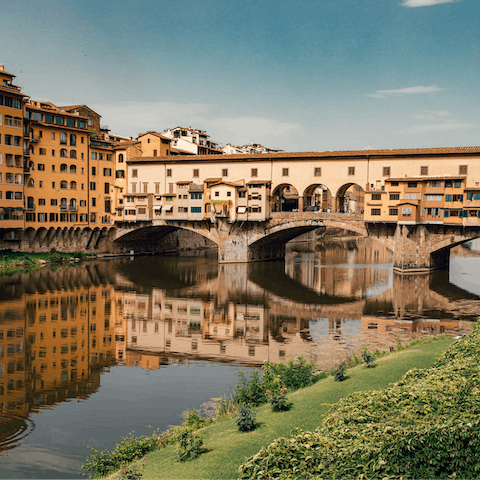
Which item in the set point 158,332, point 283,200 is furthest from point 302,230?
point 158,332

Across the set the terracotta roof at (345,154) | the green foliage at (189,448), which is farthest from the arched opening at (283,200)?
the green foliage at (189,448)

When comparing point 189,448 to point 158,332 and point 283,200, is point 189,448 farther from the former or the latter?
point 283,200

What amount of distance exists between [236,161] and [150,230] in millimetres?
16545

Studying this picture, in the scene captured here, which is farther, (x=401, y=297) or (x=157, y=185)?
(x=157, y=185)

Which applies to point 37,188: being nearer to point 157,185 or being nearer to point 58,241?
point 58,241

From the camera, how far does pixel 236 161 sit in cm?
5894

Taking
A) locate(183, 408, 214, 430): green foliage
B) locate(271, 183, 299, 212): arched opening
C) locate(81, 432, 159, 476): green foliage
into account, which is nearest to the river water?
locate(81, 432, 159, 476): green foliage

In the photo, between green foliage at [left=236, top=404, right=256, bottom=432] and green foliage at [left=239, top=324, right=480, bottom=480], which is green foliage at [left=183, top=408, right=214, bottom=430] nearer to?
Answer: green foliage at [left=236, top=404, right=256, bottom=432]

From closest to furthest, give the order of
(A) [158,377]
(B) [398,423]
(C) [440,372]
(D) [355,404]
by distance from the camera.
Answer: (B) [398,423], (D) [355,404], (C) [440,372], (A) [158,377]

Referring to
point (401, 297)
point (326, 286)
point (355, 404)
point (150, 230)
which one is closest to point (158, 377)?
point (355, 404)

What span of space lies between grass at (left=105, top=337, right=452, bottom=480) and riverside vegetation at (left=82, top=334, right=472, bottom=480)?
3 centimetres

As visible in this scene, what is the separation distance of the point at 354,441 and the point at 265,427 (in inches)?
169

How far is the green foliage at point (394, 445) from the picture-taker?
21.3ft

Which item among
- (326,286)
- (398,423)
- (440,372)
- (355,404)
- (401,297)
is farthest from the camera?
(326,286)
